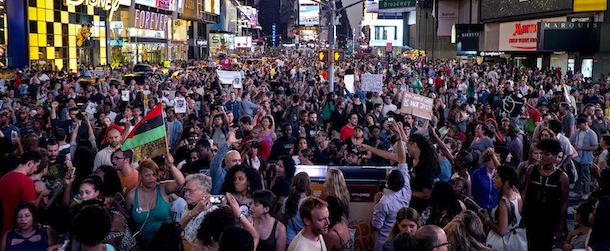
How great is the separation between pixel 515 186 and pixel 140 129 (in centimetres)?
354

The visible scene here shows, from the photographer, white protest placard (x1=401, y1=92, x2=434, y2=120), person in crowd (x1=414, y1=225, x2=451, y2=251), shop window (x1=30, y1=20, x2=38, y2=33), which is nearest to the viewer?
person in crowd (x1=414, y1=225, x2=451, y2=251)

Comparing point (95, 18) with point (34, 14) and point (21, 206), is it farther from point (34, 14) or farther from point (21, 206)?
point (21, 206)

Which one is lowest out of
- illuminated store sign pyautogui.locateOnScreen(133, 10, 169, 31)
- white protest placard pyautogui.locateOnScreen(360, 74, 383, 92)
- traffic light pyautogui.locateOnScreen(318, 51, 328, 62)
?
white protest placard pyautogui.locateOnScreen(360, 74, 383, 92)

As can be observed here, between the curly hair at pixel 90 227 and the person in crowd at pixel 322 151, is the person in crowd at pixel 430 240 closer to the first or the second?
the curly hair at pixel 90 227

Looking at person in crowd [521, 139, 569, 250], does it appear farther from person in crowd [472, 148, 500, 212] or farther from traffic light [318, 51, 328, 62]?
traffic light [318, 51, 328, 62]

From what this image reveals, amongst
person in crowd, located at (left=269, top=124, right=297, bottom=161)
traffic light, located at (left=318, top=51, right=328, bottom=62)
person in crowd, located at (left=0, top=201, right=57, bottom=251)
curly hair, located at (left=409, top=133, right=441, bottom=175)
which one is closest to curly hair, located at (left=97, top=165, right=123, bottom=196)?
person in crowd, located at (left=0, top=201, right=57, bottom=251)

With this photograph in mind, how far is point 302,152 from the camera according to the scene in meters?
9.71

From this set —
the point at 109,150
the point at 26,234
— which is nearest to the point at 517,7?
the point at 109,150

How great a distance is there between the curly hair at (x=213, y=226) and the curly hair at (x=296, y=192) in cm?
149

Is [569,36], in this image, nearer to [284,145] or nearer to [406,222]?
[284,145]

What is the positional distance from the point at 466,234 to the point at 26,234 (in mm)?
3393

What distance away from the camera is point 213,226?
16.8ft

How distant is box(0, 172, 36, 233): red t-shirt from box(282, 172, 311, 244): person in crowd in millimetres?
2341

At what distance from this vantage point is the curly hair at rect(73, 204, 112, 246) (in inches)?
197
